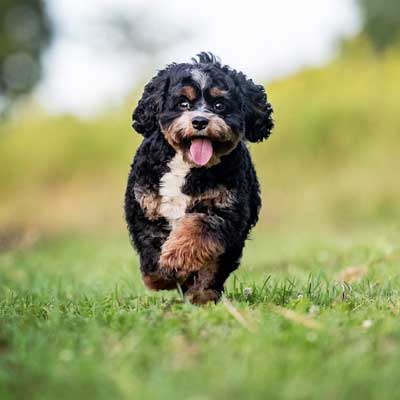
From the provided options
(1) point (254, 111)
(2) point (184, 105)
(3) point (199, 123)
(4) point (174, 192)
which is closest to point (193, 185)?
(4) point (174, 192)

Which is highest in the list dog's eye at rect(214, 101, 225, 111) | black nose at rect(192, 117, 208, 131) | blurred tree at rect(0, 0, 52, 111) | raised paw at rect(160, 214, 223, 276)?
blurred tree at rect(0, 0, 52, 111)

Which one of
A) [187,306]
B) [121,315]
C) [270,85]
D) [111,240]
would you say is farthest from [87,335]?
[270,85]

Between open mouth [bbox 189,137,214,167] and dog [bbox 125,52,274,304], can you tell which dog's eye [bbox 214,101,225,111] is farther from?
open mouth [bbox 189,137,214,167]

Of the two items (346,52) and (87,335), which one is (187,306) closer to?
(87,335)

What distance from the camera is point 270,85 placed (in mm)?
21688

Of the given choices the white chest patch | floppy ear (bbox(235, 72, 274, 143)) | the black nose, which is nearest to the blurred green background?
floppy ear (bbox(235, 72, 274, 143))

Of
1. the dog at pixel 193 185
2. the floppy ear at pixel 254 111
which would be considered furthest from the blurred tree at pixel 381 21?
the dog at pixel 193 185

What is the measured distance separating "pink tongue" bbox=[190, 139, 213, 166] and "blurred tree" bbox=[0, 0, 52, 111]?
2308 centimetres

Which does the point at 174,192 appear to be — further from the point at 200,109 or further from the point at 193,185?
the point at 200,109

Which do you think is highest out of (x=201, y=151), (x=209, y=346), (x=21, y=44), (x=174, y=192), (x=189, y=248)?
(x=21, y=44)

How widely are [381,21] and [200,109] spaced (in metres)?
22.9

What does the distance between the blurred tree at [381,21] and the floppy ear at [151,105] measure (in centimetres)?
2120

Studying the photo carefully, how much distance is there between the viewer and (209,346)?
360cm

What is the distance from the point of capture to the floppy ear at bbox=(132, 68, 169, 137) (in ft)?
17.8
